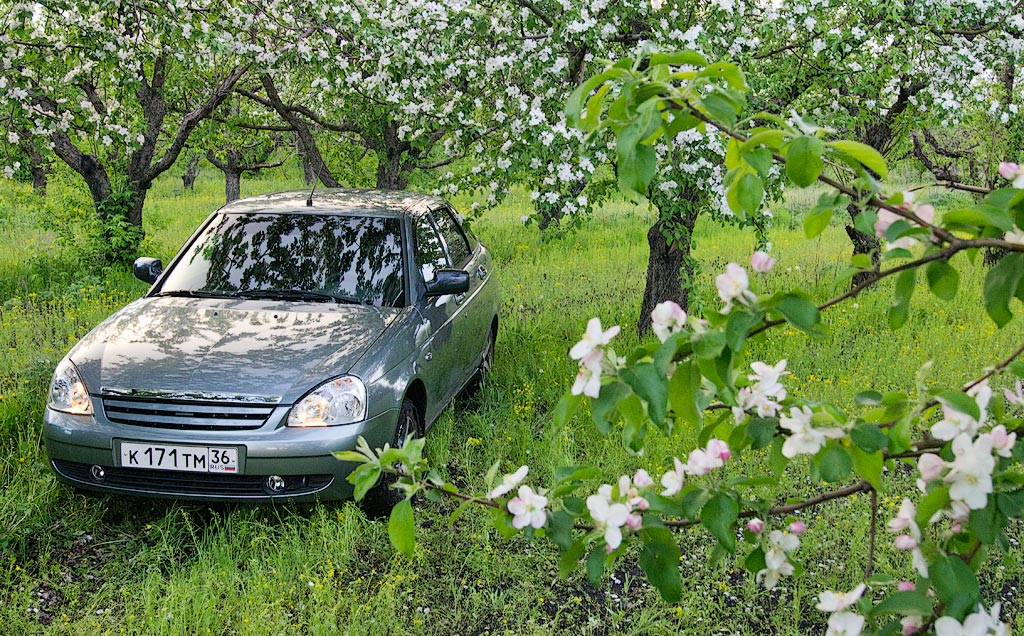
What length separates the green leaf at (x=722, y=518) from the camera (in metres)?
1.60

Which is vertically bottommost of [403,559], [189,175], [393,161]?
[189,175]

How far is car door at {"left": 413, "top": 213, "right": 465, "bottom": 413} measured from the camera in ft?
15.7

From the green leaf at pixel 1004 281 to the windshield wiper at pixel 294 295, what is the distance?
369 centimetres

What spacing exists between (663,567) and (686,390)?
38cm

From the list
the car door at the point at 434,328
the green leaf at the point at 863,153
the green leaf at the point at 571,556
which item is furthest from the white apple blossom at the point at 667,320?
the car door at the point at 434,328

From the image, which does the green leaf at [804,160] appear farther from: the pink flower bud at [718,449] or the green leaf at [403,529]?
the green leaf at [403,529]

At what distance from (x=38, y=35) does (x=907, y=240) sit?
376 inches

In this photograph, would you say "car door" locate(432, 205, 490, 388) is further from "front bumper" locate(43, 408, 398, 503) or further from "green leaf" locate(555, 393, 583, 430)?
"green leaf" locate(555, 393, 583, 430)

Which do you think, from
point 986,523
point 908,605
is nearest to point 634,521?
point 908,605

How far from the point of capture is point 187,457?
3795 mm

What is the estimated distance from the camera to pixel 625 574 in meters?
3.99

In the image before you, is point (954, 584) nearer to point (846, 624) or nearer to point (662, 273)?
point (846, 624)

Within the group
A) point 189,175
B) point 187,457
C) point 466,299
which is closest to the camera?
point 187,457

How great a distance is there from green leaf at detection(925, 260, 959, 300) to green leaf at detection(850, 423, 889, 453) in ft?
0.83
